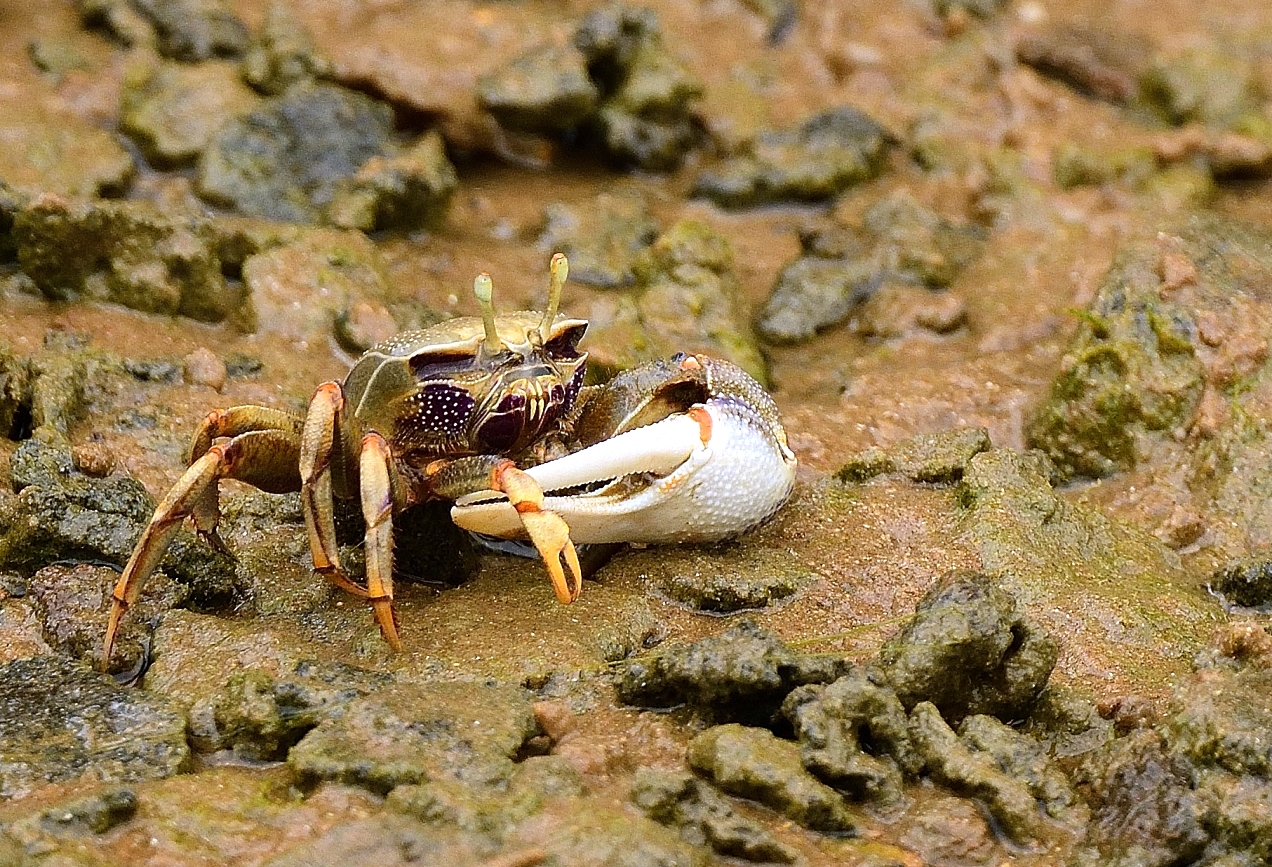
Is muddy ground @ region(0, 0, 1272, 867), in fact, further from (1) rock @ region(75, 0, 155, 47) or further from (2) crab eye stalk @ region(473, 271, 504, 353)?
(2) crab eye stalk @ region(473, 271, 504, 353)

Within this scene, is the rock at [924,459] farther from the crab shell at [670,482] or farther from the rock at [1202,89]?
the rock at [1202,89]

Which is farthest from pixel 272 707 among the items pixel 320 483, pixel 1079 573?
pixel 1079 573

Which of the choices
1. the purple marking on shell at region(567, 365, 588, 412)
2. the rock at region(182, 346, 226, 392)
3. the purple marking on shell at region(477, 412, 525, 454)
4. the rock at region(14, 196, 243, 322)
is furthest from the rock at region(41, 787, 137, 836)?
the rock at region(14, 196, 243, 322)

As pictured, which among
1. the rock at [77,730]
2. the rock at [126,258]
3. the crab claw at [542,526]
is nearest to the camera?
the rock at [77,730]

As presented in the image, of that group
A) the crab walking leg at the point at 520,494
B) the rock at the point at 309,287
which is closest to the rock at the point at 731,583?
the crab walking leg at the point at 520,494

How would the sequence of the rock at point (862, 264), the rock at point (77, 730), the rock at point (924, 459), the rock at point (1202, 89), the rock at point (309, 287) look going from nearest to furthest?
the rock at point (77, 730)
the rock at point (924, 459)
the rock at point (309, 287)
the rock at point (862, 264)
the rock at point (1202, 89)

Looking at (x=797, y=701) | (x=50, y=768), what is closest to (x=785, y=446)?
(x=797, y=701)
